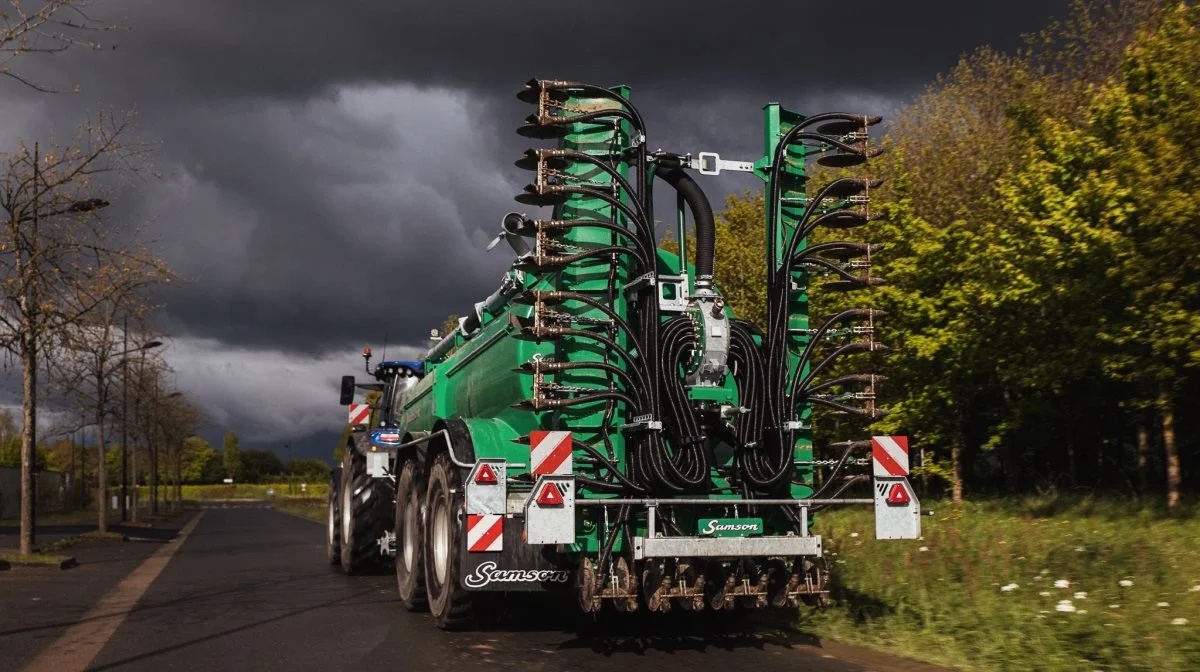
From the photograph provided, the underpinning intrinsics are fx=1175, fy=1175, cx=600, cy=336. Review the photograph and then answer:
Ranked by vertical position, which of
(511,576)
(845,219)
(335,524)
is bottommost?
(335,524)

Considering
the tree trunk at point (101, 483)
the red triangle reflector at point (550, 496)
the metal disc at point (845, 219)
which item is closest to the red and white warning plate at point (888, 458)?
the metal disc at point (845, 219)

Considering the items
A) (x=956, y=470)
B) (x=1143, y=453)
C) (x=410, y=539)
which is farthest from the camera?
(x=956, y=470)

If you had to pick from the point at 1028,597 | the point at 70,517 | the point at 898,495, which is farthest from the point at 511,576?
the point at 70,517

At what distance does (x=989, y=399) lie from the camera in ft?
96.6

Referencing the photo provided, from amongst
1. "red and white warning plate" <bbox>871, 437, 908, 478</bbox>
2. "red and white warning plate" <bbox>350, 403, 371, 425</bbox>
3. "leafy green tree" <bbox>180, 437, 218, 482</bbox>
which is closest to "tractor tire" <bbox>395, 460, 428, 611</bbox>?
"red and white warning plate" <bbox>871, 437, 908, 478</bbox>

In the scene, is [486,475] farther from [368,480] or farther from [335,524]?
[335,524]

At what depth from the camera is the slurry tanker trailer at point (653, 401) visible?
819cm

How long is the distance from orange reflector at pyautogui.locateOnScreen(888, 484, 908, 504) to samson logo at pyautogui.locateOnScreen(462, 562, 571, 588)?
247cm

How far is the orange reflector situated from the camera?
28.7ft

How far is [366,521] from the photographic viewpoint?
50.5 ft

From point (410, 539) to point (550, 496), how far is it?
3.94 metres

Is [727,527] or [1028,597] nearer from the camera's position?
[727,527]

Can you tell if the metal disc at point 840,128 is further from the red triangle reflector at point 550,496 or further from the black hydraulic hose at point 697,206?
the red triangle reflector at point 550,496

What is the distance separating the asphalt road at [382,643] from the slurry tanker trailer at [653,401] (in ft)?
1.43
